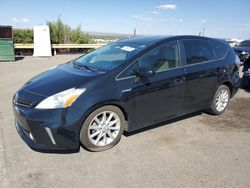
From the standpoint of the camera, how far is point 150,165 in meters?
3.20

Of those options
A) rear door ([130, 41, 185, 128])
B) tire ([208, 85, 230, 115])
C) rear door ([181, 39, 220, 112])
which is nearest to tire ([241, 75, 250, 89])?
tire ([208, 85, 230, 115])

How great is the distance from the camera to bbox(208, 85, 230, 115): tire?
195 inches

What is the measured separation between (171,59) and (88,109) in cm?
172

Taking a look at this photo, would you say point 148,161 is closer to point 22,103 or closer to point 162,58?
point 162,58

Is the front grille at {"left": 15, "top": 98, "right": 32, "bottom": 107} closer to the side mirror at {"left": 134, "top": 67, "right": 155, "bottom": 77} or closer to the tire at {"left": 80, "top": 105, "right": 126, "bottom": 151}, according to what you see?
the tire at {"left": 80, "top": 105, "right": 126, "bottom": 151}

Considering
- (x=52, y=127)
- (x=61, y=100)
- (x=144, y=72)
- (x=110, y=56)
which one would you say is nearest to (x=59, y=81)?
(x=61, y=100)

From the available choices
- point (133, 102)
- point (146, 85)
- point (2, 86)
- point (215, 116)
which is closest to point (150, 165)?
point (133, 102)

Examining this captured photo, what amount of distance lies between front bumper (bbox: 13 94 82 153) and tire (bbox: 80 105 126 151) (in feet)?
Result: 0.46

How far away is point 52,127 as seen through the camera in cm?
307

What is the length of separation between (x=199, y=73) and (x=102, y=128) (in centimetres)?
206

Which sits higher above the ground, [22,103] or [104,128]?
[22,103]

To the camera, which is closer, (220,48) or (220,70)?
(220,70)

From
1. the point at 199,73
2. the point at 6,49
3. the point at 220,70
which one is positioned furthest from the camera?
the point at 6,49

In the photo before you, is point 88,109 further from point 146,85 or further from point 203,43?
point 203,43
